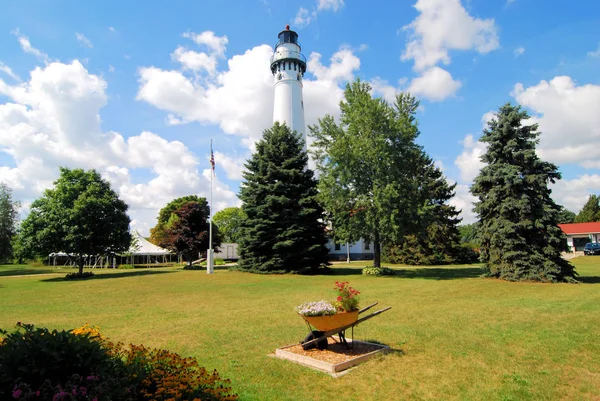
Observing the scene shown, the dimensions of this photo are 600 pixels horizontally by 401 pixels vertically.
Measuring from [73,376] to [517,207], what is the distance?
2031 centimetres

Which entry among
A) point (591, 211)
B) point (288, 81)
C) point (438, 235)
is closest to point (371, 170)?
point (438, 235)

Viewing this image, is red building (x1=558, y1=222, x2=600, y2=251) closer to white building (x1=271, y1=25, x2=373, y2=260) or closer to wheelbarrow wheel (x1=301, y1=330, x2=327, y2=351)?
white building (x1=271, y1=25, x2=373, y2=260)

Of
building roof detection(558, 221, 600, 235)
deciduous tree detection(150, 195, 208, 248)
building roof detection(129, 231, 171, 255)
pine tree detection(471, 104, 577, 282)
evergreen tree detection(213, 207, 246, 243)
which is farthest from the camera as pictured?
evergreen tree detection(213, 207, 246, 243)

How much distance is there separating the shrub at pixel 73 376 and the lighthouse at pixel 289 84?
3594 centimetres

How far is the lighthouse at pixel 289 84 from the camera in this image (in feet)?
129

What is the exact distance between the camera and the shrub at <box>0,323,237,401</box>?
3.39m

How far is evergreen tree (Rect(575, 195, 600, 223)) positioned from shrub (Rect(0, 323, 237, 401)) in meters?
79.6

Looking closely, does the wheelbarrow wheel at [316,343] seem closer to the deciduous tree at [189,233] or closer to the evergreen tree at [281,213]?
the evergreen tree at [281,213]

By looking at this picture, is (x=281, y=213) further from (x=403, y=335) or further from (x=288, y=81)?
(x=403, y=335)

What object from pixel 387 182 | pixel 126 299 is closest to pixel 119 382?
pixel 126 299

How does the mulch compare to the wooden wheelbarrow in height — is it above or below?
below

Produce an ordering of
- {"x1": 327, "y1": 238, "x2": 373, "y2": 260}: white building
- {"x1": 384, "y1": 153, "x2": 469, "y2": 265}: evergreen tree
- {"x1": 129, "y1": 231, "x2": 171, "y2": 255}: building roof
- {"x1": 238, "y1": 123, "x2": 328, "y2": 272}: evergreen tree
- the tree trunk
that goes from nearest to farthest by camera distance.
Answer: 1. the tree trunk
2. {"x1": 238, "y1": 123, "x2": 328, "y2": 272}: evergreen tree
3. {"x1": 384, "y1": 153, "x2": 469, "y2": 265}: evergreen tree
4. {"x1": 129, "y1": 231, "x2": 171, "y2": 255}: building roof
5. {"x1": 327, "y1": 238, "x2": 373, "y2": 260}: white building

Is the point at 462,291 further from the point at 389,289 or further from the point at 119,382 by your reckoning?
the point at 119,382

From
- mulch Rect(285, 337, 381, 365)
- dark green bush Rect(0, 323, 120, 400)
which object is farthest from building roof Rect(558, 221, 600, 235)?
dark green bush Rect(0, 323, 120, 400)
